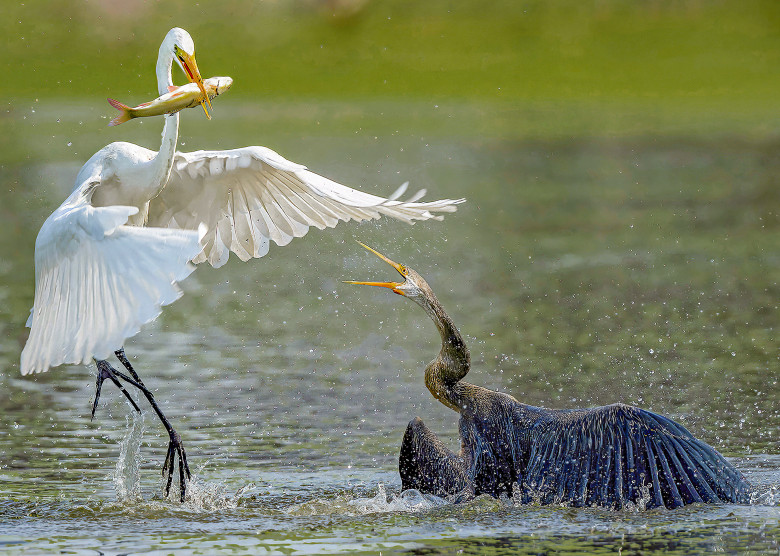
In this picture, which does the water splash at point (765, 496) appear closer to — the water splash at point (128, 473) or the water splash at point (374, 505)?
the water splash at point (374, 505)

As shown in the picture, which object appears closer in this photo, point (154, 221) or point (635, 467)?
point (635, 467)

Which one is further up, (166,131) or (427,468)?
(166,131)

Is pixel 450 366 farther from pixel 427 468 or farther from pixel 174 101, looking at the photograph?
pixel 174 101

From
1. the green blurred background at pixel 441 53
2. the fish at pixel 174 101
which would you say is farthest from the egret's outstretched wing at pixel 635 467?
the green blurred background at pixel 441 53

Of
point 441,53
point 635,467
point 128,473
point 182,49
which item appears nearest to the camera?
point 635,467

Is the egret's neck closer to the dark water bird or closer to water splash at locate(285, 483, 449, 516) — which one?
the dark water bird

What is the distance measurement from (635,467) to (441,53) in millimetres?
31734

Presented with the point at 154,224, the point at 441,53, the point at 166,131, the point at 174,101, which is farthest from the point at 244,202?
the point at 441,53

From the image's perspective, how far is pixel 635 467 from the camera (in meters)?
7.34

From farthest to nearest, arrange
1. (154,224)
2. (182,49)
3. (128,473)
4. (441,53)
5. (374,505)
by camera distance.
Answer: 1. (441,53)
2. (154,224)
3. (182,49)
4. (128,473)
5. (374,505)

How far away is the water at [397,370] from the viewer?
7121mm

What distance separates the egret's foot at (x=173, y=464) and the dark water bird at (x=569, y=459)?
4.41 ft

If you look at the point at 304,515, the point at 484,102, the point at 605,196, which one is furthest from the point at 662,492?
the point at 484,102

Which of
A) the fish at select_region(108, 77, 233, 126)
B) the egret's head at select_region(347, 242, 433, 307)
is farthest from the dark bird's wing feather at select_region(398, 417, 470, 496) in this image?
the fish at select_region(108, 77, 233, 126)
